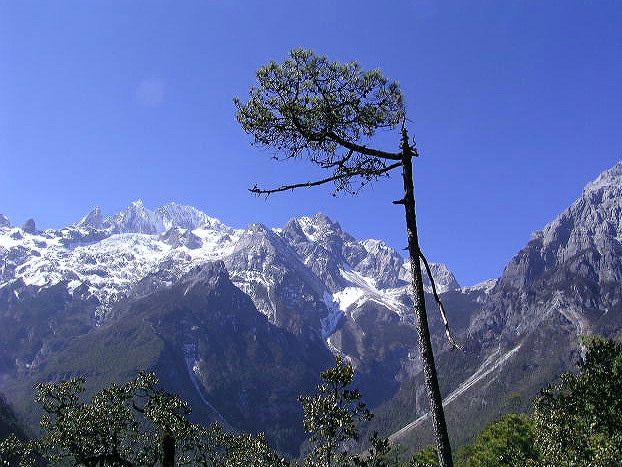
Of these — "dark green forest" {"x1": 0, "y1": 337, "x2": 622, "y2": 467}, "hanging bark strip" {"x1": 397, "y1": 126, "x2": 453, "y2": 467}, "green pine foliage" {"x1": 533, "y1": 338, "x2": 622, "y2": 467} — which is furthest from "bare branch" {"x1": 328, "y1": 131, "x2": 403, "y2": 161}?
"green pine foliage" {"x1": 533, "y1": 338, "x2": 622, "y2": 467}

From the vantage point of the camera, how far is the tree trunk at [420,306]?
15289mm

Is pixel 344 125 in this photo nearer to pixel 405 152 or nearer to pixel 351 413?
pixel 405 152

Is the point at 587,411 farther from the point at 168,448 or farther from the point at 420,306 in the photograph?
the point at 168,448

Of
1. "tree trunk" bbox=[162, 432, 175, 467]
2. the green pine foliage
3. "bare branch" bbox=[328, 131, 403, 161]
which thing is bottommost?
the green pine foliage

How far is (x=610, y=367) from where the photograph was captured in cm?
4931

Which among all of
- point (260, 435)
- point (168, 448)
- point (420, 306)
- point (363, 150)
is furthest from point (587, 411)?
point (168, 448)

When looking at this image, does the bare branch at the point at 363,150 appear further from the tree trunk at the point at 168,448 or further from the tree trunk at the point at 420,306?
the tree trunk at the point at 168,448

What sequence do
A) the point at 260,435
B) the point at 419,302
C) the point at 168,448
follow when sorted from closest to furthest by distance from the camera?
1. the point at 168,448
2. the point at 419,302
3. the point at 260,435

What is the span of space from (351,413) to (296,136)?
14.6m

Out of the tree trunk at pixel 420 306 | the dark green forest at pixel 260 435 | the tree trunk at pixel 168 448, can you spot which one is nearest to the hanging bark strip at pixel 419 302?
the tree trunk at pixel 420 306

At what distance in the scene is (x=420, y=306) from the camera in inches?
641

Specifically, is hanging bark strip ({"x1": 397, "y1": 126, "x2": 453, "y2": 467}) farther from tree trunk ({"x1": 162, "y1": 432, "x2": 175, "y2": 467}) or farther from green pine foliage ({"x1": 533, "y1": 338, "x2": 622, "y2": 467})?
green pine foliage ({"x1": 533, "y1": 338, "x2": 622, "y2": 467})

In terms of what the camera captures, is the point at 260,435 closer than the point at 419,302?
No

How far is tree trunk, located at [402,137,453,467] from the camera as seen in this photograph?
50.2 ft
